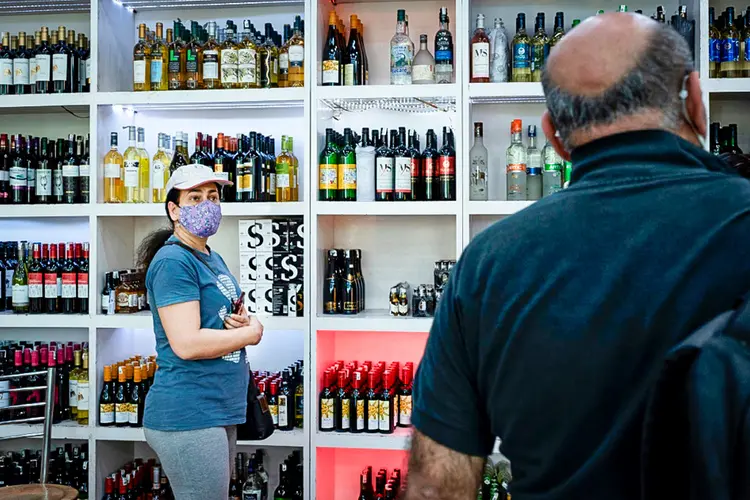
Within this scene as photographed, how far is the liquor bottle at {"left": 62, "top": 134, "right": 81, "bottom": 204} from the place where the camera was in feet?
10.8

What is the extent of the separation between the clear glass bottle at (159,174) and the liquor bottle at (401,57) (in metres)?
1.06

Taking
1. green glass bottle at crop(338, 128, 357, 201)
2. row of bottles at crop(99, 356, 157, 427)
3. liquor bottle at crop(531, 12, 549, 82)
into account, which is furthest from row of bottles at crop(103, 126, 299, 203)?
liquor bottle at crop(531, 12, 549, 82)

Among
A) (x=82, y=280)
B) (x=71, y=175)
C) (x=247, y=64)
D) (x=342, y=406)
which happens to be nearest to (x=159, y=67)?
(x=247, y=64)

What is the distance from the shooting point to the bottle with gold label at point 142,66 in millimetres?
3248

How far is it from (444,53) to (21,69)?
191cm

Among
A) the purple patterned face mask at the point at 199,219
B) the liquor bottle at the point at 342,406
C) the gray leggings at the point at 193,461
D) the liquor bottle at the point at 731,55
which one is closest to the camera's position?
the gray leggings at the point at 193,461

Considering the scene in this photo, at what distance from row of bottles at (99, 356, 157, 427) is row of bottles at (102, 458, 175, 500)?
23 cm

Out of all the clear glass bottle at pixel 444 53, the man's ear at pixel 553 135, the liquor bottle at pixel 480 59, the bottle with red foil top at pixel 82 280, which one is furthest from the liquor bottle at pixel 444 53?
the man's ear at pixel 553 135

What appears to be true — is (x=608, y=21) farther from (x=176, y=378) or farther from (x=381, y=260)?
(x=381, y=260)

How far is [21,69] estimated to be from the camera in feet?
10.9

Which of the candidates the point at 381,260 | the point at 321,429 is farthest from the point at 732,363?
the point at 381,260

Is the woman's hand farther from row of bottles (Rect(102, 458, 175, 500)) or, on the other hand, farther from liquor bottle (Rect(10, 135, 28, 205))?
liquor bottle (Rect(10, 135, 28, 205))

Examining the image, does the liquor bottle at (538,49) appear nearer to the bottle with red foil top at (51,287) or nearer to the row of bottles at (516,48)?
the row of bottles at (516,48)

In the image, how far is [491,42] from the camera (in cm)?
312
